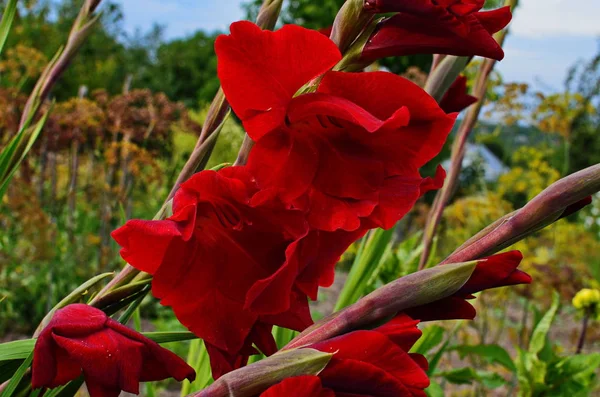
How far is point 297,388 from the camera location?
0.28 m

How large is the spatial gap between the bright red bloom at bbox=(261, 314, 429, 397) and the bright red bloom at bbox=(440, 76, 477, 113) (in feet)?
0.96

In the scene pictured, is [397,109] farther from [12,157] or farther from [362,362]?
[12,157]

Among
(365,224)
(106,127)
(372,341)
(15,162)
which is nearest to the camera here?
(372,341)

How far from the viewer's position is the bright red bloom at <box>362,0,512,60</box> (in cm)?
39

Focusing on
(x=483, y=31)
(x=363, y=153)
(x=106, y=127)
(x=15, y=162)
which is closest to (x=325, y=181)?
(x=363, y=153)

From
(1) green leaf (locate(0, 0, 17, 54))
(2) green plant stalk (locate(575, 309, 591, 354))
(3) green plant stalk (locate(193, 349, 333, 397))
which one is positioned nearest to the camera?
(3) green plant stalk (locate(193, 349, 333, 397))

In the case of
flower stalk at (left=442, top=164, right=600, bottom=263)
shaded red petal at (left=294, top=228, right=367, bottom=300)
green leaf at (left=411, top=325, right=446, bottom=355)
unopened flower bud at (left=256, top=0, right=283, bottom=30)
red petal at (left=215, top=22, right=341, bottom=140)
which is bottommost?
green leaf at (left=411, top=325, right=446, bottom=355)

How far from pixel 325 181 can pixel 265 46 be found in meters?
0.09

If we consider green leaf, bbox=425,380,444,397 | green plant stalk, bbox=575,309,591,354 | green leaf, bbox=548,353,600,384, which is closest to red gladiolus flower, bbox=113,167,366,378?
green leaf, bbox=425,380,444,397

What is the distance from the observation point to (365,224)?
400 millimetres

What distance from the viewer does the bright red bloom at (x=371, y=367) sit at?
29 cm

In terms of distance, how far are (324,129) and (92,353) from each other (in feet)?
0.64

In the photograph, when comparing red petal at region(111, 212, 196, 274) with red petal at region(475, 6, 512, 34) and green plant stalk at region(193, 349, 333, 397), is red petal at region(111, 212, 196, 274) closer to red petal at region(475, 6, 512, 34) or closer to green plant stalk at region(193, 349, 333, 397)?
green plant stalk at region(193, 349, 333, 397)

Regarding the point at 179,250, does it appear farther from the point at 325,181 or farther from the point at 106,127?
the point at 106,127
